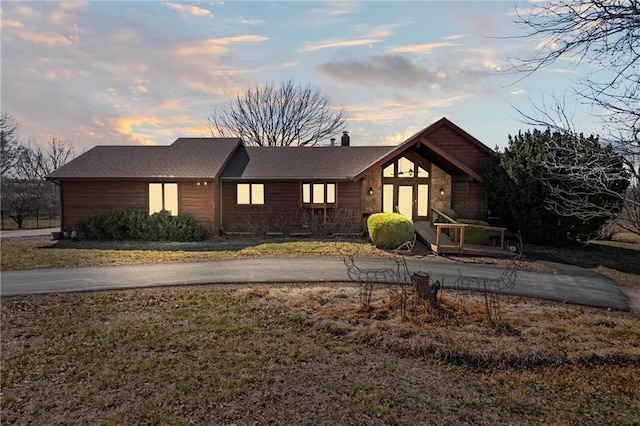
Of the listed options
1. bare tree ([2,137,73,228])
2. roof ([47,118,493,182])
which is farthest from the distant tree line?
roof ([47,118,493,182])

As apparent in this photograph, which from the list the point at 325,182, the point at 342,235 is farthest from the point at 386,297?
the point at 325,182

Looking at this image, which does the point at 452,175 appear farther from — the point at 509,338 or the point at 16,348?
the point at 16,348

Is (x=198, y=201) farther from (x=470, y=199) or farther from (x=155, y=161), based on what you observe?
(x=470, y=199)

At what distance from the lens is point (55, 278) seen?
970 centimetres

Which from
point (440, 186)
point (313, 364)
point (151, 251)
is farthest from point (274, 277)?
point (440, 186)

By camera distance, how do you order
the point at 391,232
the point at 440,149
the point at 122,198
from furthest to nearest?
the point at 440,149, the point at 122,198, the point at 391,232

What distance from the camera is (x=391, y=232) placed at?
46.9ft

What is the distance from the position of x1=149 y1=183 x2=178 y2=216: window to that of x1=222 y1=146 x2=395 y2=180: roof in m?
2.43

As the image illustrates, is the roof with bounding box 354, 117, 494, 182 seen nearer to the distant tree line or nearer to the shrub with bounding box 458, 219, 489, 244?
the shrub with bounding box 458, 219, 489, 244

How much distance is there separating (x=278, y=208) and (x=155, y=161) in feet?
21.3

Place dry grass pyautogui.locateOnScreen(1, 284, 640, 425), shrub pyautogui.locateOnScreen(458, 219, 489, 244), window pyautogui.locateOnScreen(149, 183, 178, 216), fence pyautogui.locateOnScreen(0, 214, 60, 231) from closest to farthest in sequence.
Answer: dry grass pyautogui.locateOnScreen(1, 284, 640, 425) → shrub pyautogui.locateOnScreen(458, 219, 489, 244) → window pyautogui.locateOnScreen(149, 183, 178, 216) → fence pyautogui.locateOnScreen(0, 214, 60, 231)

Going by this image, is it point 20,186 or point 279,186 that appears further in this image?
point 20,186

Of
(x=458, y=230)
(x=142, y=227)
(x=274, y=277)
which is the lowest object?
(x=274, y=277)

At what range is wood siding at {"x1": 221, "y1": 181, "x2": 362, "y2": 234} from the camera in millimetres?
18188
